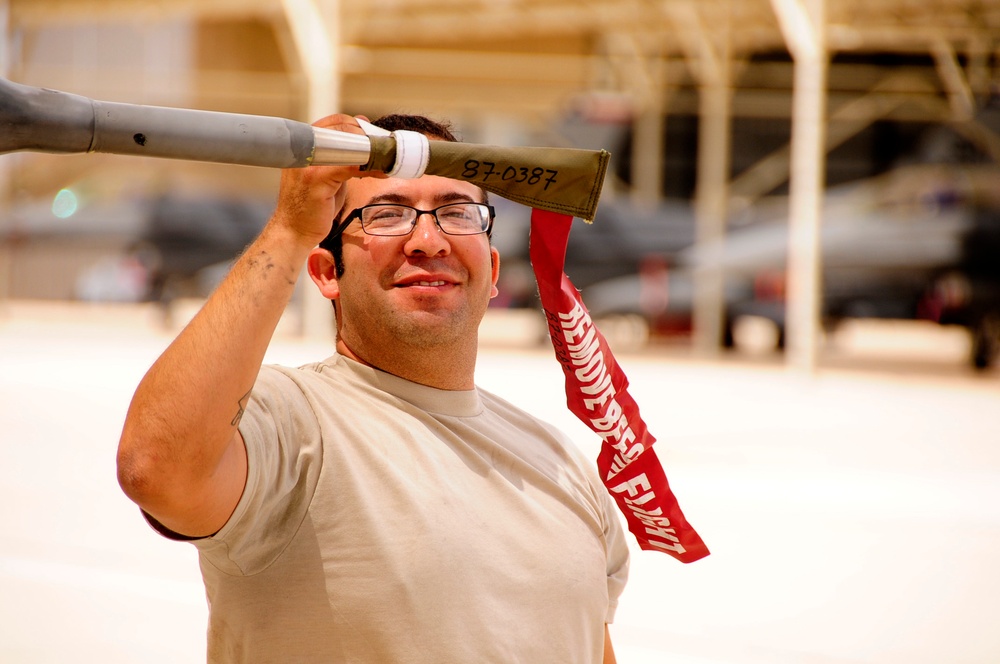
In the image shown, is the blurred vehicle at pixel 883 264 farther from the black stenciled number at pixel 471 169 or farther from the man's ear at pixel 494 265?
the black stenciled number at pixel 471 169

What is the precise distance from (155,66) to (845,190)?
19602 mm

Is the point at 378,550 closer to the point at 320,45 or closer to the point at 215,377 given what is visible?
the point at 215,377

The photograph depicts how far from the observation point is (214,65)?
29.8 metres

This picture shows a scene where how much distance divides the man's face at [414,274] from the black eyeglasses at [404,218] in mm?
10

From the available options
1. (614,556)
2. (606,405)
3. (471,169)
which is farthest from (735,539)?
(471,169)

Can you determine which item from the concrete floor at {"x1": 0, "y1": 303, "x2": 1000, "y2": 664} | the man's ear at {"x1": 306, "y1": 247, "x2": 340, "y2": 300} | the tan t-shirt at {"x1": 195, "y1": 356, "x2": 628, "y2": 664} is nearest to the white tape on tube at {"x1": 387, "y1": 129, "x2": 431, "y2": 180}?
the tan t-shirt at {"x1": 195, "y1": 356, "x2": 628, "y2": 664}

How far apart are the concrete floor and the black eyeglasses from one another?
1821 mm

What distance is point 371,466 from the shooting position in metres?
1.75

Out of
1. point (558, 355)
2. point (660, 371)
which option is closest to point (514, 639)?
point (558, 355)

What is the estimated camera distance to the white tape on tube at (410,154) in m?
1.42

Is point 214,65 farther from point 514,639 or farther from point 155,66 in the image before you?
point 514,639

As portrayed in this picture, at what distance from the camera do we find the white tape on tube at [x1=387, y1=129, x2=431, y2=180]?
1.42 metres

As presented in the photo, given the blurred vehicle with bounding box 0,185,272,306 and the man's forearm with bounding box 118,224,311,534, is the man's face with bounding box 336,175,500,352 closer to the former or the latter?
the man's forearm with bounding box 118,224,311,534

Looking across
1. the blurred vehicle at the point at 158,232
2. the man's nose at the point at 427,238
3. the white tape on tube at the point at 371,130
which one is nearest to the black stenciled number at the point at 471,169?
the white tape on tube at the point at 371,130
